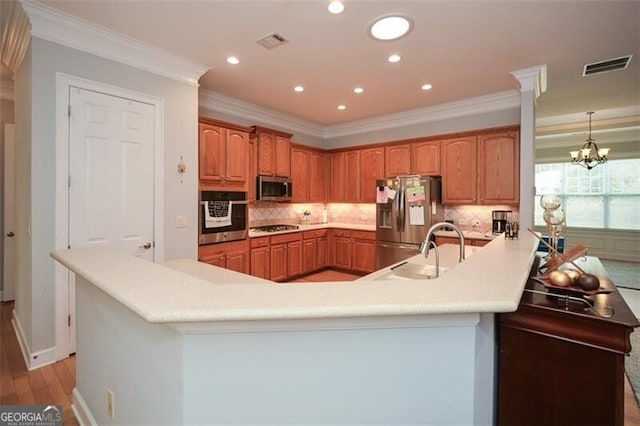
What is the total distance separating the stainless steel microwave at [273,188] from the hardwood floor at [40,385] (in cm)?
291

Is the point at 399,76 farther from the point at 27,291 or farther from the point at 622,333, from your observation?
the point at 27,291

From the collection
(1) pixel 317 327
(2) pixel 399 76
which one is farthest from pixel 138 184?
(2) pixel 399 76

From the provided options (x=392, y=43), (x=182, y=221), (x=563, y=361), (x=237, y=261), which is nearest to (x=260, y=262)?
(x=237, y=261)

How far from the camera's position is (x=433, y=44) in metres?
2.86

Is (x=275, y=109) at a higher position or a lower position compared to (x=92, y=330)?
higher

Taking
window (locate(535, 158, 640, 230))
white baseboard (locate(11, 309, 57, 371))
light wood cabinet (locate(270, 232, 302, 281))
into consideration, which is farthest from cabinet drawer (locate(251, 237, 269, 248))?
window (locate(535, 158, 640, 230))

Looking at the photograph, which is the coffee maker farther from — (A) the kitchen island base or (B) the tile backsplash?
(A) the kitchen island base

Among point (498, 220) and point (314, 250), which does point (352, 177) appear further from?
point (498, 220)

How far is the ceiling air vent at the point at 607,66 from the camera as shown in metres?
3.16

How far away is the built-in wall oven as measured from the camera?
360 cm

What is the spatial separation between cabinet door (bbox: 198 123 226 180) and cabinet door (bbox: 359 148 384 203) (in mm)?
2614

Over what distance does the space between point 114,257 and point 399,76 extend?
11.2 ft

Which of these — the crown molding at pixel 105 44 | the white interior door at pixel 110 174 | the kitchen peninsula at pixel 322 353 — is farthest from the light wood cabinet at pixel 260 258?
the kitchen peninsula at pixel 322 353

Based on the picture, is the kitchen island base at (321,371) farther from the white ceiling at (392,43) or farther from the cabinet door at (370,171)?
the cabinet door at (370,171)
